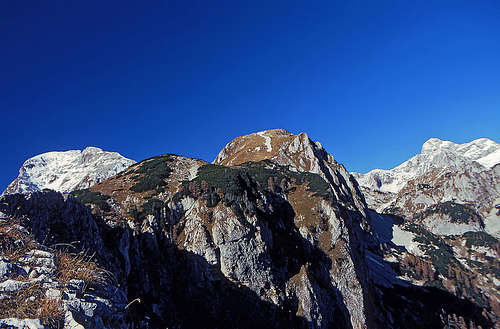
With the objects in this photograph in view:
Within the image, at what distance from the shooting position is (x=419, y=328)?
73312 mm

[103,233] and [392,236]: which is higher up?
[392,236]

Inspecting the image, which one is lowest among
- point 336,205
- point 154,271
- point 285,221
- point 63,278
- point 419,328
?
point 419,328

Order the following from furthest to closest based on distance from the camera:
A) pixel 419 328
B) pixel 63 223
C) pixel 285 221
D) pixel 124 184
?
1. pixel 419 328
2. pixel 285 221
3. pixel 124 184
4. pixel 63 223

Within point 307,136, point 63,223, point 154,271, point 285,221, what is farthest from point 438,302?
→ point 63,223

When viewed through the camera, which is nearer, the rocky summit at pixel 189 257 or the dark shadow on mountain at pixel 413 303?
the rocky summit at pixel 189 257

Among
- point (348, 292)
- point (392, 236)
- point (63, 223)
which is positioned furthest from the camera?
point (392, 236)

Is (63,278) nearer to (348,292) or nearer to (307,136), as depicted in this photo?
(348,292)

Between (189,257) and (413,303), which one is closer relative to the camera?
(189,257)

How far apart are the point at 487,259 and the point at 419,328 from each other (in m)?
133

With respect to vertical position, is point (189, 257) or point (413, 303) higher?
point (189, 257)

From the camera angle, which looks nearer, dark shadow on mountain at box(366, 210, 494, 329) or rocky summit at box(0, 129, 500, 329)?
rocky summit at box(0, 129, 500, 329)

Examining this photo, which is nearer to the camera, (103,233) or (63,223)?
(63,223)

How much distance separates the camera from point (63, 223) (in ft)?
88.0

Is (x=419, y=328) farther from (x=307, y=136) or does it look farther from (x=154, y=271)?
(x=307, y=136)
